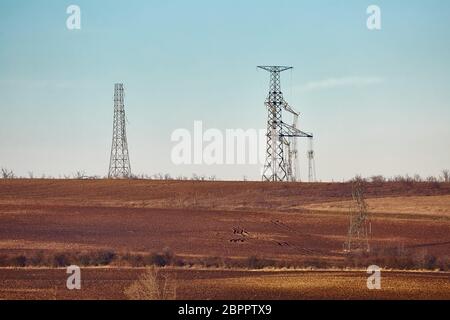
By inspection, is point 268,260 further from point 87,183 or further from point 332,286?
point 87,183

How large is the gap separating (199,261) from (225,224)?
45.9 ft

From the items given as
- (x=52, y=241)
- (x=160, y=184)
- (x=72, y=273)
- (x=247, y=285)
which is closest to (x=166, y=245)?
(x=52, y=241)

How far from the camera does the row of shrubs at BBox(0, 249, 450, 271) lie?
51.9 m

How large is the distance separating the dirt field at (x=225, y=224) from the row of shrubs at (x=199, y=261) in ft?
4.05

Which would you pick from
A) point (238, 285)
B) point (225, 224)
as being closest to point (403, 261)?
point (238, 285)

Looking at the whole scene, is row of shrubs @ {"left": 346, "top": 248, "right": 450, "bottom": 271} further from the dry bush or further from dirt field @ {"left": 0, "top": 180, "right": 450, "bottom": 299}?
the dry bush

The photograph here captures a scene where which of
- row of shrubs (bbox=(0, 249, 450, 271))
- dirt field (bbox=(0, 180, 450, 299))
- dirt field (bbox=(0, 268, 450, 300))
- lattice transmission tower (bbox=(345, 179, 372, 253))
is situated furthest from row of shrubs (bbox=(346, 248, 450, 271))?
dirt field (bbox=(0, 268, 450, 300))

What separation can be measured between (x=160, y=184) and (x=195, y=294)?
49818 millimetres

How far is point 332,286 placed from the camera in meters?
40.8

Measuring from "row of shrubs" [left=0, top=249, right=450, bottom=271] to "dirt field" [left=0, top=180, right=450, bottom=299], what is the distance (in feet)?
4.05

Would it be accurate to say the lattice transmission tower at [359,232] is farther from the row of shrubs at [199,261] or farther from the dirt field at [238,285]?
the dirt field at [238,285]

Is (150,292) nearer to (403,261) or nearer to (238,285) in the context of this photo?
(238,285)

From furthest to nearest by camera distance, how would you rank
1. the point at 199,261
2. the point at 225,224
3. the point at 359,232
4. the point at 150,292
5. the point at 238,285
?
the point at 225,224 < the point at 359,232 < the point at 199,261 < the point at 238,285 < the point at 150,292

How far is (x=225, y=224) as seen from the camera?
66500 mm
